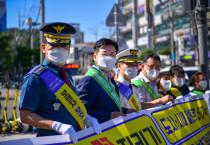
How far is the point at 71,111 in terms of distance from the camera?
8.30 ft

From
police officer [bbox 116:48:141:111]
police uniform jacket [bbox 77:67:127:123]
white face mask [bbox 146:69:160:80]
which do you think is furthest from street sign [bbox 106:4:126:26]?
police uniform jacket [bbox 77:67:127:123]

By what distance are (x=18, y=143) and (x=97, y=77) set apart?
1.36m

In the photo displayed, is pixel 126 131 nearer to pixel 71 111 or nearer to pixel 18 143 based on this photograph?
pixel 71 111

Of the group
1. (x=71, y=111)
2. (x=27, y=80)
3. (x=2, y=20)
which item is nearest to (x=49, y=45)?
(x=27, y=80)

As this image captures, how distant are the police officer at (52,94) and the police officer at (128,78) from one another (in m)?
1.11

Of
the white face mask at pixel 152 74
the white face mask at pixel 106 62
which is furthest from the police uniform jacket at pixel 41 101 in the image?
the white face mask at pixel 152 74

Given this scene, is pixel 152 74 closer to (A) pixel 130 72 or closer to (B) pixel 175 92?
(A) pixel 130 72

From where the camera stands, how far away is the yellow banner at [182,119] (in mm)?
3595

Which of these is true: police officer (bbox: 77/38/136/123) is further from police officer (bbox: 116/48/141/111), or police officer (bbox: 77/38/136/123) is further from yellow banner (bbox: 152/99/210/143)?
yellow banner (bbox: 152/99/210/143)

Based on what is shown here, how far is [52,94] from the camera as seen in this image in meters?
2.42

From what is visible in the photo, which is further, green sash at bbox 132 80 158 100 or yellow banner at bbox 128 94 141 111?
green sash at bbox 132 80 158 100

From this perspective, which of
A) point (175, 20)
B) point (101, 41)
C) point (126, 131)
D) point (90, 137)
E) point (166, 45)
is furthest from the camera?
point (166, 45)

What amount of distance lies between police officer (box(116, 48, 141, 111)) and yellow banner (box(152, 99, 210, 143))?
1.12 ft

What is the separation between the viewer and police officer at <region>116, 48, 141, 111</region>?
12.2ft
